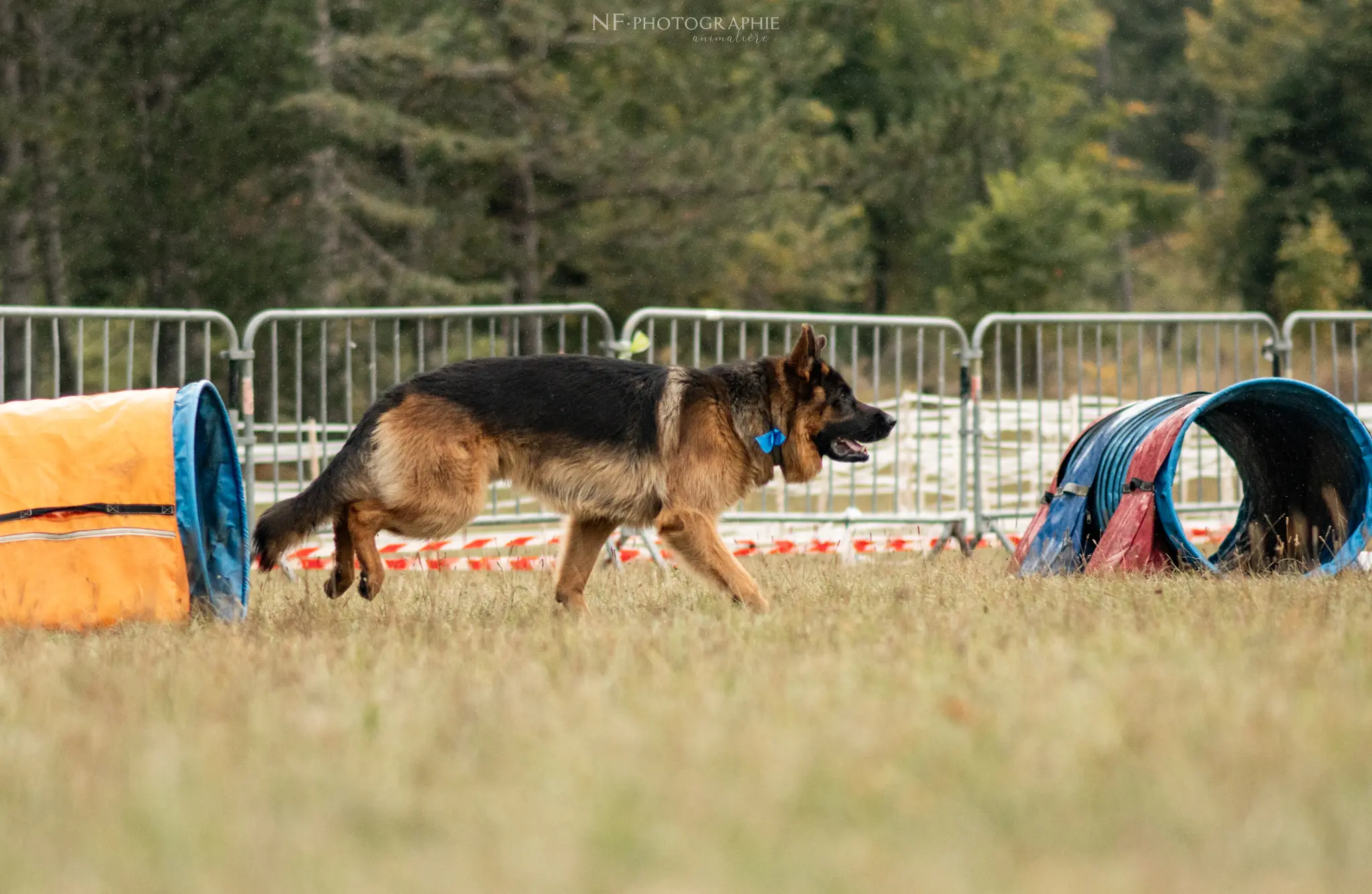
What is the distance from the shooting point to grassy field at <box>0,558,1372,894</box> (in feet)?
8.88

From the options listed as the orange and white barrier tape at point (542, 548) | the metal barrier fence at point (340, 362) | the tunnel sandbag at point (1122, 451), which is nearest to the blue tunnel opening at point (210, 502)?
the metal barrier fence at point (340, 362)

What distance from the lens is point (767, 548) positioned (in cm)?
1029

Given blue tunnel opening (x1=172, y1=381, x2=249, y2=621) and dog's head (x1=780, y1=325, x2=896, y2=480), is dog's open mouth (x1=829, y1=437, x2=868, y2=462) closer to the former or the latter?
dog's head (x1=780, y1=325, x2=896, y2=480)

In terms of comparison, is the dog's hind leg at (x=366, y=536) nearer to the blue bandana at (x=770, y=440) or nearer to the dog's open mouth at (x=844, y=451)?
the blue bandana at (x=770, y=440)

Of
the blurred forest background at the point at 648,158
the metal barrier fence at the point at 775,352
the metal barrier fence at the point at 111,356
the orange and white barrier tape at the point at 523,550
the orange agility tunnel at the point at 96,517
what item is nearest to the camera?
the orange agility tunnel at the point at 96,517

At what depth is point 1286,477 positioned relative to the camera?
26.8ft

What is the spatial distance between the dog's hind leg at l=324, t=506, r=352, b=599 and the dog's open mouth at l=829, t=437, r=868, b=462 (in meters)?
2.24

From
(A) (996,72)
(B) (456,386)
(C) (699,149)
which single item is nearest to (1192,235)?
(A) (996,72)

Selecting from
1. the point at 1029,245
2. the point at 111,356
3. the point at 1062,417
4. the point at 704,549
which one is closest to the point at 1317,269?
the point at 1029,245

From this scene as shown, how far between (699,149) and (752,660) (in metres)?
21.1

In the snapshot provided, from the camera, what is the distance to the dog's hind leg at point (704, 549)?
20.7 feet

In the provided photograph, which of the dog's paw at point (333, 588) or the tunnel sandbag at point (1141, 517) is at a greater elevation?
the tunnel sandbag at point (1141, 517)

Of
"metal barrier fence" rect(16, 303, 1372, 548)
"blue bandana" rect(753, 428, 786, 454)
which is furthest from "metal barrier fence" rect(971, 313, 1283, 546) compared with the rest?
"blue bandana" rect(753, 428, 786, 454)

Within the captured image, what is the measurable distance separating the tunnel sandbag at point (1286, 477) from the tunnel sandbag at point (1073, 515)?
0.39 m
